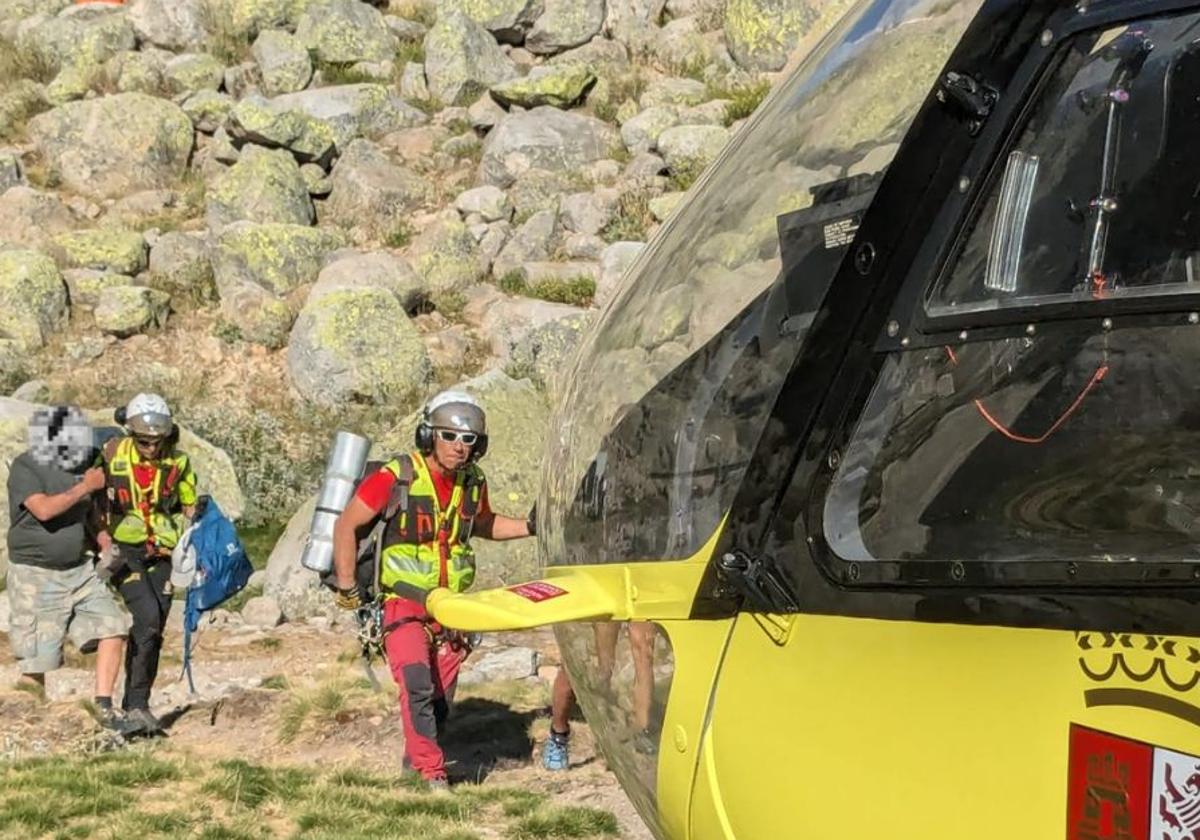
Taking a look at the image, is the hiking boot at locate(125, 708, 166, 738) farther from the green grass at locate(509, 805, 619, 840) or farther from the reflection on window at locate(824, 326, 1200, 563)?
the reflection on window at locate(824, 326, 1200, 563)

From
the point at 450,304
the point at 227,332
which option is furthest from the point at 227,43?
the point at 450,304

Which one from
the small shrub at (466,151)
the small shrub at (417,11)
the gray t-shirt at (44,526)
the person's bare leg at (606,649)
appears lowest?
the person's bare leg at (606,649)

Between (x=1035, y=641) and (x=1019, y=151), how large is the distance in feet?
2.35

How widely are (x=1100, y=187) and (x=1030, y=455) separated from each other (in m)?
0.40

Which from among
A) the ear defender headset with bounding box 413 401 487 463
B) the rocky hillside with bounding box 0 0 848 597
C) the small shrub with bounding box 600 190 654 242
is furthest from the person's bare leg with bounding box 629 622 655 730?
the small shrub with bounding box 600 190 654 242

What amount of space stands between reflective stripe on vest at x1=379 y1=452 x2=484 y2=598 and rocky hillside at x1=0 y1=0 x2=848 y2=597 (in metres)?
7.03

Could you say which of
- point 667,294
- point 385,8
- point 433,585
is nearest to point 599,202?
point 385,8

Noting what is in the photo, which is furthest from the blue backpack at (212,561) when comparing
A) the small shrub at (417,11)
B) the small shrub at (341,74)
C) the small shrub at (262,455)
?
the small shrub at (417,11)

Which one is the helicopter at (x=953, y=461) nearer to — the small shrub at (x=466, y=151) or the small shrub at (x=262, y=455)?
the small shrub at (x=262, y=455)

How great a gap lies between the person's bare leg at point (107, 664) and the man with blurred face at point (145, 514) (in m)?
0.08

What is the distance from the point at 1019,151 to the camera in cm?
216

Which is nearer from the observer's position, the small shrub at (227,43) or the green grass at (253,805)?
the green grass at (253,805)

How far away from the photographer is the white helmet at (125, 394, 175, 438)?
7742 millimetres

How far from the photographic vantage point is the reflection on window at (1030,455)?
6.64 ft
